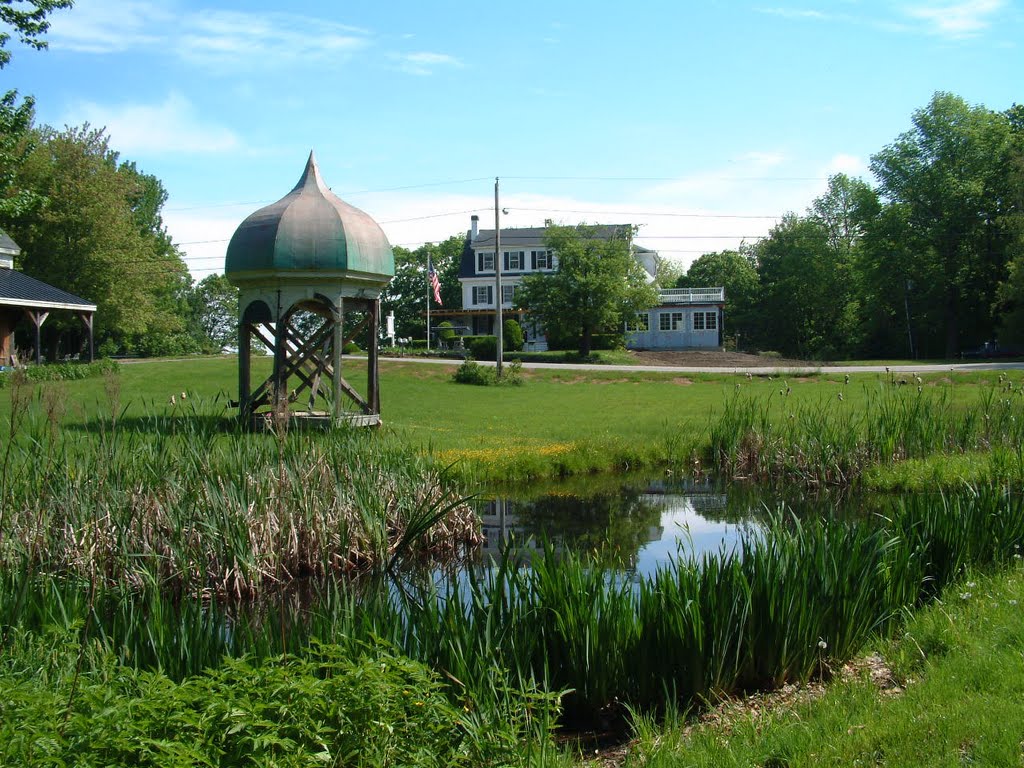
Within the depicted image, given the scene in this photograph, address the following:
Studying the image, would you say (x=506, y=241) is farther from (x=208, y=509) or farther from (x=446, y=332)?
(x=208, y=509)

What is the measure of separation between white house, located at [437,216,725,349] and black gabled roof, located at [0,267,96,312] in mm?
26533

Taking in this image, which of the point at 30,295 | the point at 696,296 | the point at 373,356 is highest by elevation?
the point at 696,296

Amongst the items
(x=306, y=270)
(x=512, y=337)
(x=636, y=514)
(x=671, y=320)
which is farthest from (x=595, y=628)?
(x=671, y=320)

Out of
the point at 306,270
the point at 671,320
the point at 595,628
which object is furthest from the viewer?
the point at 671,320

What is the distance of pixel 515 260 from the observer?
72.0m

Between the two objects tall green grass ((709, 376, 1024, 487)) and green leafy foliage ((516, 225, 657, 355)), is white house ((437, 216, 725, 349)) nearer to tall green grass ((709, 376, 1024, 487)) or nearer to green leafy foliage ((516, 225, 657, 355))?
green leafy foliage ((516, 225, 657, 355))

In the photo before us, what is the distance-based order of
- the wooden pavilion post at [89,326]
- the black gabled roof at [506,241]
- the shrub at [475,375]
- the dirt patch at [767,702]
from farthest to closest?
1. the black gabled roof at [506,241]
2. the wooden pavilion post at [89,326]
3. the shrub at [475,375]
4. the dirt patch at [767,702]

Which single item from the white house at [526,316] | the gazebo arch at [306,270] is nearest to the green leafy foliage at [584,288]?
the white house at [526,316]

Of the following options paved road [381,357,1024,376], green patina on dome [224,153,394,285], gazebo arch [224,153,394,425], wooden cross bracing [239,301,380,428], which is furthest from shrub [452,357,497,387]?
green patina on dome [224,153,394,285]

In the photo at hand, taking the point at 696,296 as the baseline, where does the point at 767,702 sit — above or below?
below

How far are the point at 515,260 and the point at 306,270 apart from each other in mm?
54589

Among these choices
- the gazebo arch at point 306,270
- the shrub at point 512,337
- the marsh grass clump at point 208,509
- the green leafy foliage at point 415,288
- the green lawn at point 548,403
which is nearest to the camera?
the marsh grass clump at point 208,509

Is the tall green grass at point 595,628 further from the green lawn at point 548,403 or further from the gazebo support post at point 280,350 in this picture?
the gazebo support post at point 280,350

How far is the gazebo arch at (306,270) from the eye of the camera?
17969 mm
